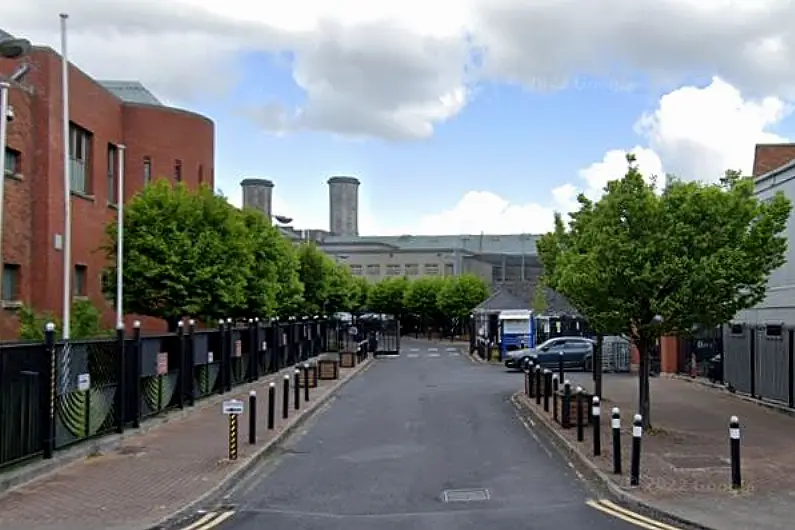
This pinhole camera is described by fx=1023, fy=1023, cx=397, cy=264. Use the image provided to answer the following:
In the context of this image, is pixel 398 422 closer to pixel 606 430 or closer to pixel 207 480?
pixel 606 430

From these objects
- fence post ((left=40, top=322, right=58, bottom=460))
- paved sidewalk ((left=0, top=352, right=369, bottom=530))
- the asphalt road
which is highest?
fence post ((left=40, top=322, right=58, bottom=460))

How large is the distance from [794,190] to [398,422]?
1175cm

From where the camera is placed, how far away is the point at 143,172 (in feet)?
139

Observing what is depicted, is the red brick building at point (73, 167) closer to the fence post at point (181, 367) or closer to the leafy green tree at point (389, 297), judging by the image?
the fence post at point (181, 367)

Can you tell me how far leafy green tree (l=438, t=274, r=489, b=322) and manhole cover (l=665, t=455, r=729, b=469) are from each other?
7518cm

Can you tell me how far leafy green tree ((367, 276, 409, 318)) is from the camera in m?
107

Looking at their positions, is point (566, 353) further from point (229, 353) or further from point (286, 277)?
point (229, 353)

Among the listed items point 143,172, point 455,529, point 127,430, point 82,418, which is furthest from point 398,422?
point 143,172

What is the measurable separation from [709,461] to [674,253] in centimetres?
437

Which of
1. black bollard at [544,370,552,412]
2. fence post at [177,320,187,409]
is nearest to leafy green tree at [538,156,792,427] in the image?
black bollard at [544,370,552,412]

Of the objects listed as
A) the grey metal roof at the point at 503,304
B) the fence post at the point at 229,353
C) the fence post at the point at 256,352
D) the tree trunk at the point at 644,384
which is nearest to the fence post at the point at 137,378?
the fence post at the point at 229,353

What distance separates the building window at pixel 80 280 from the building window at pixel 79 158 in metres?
2.72

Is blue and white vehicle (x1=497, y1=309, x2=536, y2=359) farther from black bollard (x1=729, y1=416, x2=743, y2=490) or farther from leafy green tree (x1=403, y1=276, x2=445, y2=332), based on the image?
leafy green tree (x1=403, y1=276, x2=445, y2=332)

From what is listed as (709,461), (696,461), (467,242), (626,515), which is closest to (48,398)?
(626,515)
